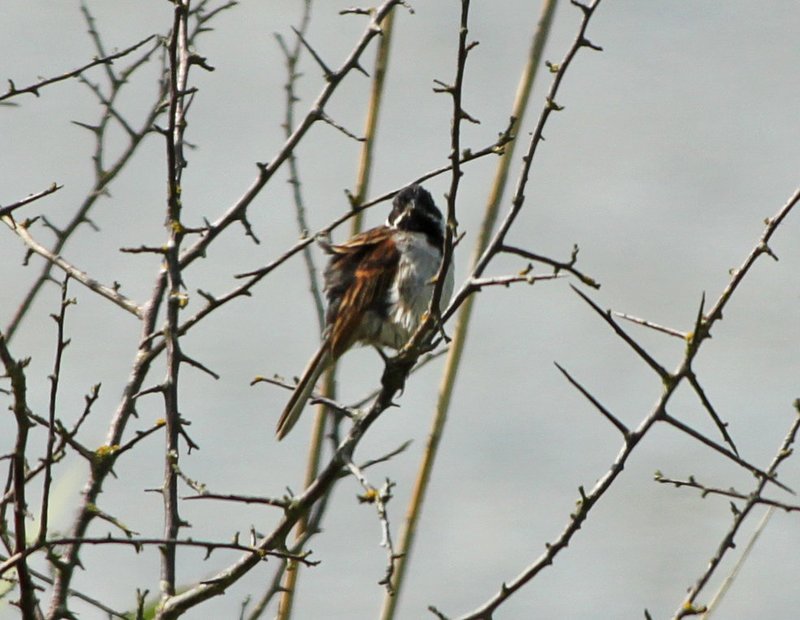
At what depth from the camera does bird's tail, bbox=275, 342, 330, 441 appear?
10.7 ft

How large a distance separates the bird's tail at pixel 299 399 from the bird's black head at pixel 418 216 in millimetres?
500

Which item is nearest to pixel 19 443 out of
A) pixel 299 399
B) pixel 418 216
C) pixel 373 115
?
pixel 373 115

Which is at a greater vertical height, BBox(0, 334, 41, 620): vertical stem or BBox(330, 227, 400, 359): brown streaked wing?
BBox(330, 227, 400, 359): brown streaked wing

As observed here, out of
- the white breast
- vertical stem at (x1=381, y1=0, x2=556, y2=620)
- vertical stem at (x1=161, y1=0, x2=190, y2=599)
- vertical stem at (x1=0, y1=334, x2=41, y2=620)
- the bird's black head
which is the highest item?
the bird's black head

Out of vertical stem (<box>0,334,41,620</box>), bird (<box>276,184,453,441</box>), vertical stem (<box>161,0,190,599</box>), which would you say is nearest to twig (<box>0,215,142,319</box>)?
vertical stem (<box>161,0,190,599</box>)

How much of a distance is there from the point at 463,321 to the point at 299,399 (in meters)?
0.68

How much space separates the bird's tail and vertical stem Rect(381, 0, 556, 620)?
50cm

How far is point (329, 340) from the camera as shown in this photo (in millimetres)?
3490

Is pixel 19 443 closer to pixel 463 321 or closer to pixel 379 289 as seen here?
pixel 463 321

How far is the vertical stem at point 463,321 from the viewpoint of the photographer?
2.63 metres

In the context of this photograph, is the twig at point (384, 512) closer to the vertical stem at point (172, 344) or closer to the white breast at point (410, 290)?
the vertical stem at point (172, 344)

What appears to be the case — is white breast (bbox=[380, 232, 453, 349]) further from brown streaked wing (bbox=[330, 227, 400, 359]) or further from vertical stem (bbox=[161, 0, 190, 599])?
vertical stem (bbox=[161, 0, 190, 599])

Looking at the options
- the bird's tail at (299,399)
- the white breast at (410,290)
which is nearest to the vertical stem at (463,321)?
the bird's tail at (299,399)

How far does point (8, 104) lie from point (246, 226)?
1.50 ft
